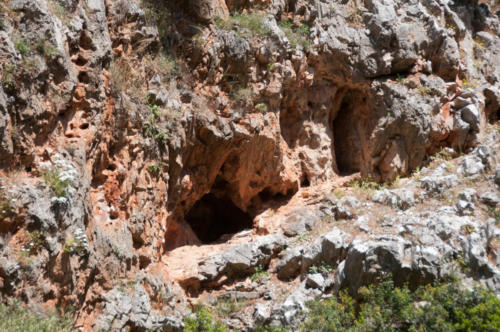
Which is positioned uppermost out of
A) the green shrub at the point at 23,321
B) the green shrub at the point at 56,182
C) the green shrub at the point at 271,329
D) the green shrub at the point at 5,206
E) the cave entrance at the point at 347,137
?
the cave entrance at the point at 347,137

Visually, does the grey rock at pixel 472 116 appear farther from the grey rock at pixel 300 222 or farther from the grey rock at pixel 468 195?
the grey rock at pixel 300 222

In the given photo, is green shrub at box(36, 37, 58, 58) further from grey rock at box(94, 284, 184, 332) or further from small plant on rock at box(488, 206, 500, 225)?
small plant on rock at box(488, 206, 500, 225)

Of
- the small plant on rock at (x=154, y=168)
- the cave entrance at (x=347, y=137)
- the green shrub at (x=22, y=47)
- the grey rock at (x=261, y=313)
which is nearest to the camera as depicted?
the green shrub at (x=22, y=47)

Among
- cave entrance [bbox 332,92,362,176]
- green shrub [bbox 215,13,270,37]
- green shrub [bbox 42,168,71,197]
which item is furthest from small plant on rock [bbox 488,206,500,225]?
green shrub [bbox 42,168,71,197]

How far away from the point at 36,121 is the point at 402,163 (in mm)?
8141

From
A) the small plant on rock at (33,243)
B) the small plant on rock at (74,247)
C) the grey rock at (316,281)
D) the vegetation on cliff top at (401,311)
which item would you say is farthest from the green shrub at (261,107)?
the small plant on rock at (33,243)

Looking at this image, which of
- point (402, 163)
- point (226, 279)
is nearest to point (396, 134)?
point (402, 163)

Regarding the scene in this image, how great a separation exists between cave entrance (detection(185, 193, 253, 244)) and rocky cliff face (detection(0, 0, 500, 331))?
40 millimetres

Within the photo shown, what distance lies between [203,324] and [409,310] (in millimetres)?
3268

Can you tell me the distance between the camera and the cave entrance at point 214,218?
11500mm

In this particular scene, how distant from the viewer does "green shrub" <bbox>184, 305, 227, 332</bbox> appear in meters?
7.65

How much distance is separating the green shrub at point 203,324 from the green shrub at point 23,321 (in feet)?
7.95

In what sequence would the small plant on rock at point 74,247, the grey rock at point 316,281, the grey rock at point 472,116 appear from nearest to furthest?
the small plant on rock at point 74,247
the grey rock at point 316,281
the grey rock at point 472,116

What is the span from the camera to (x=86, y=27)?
7.41 metres
